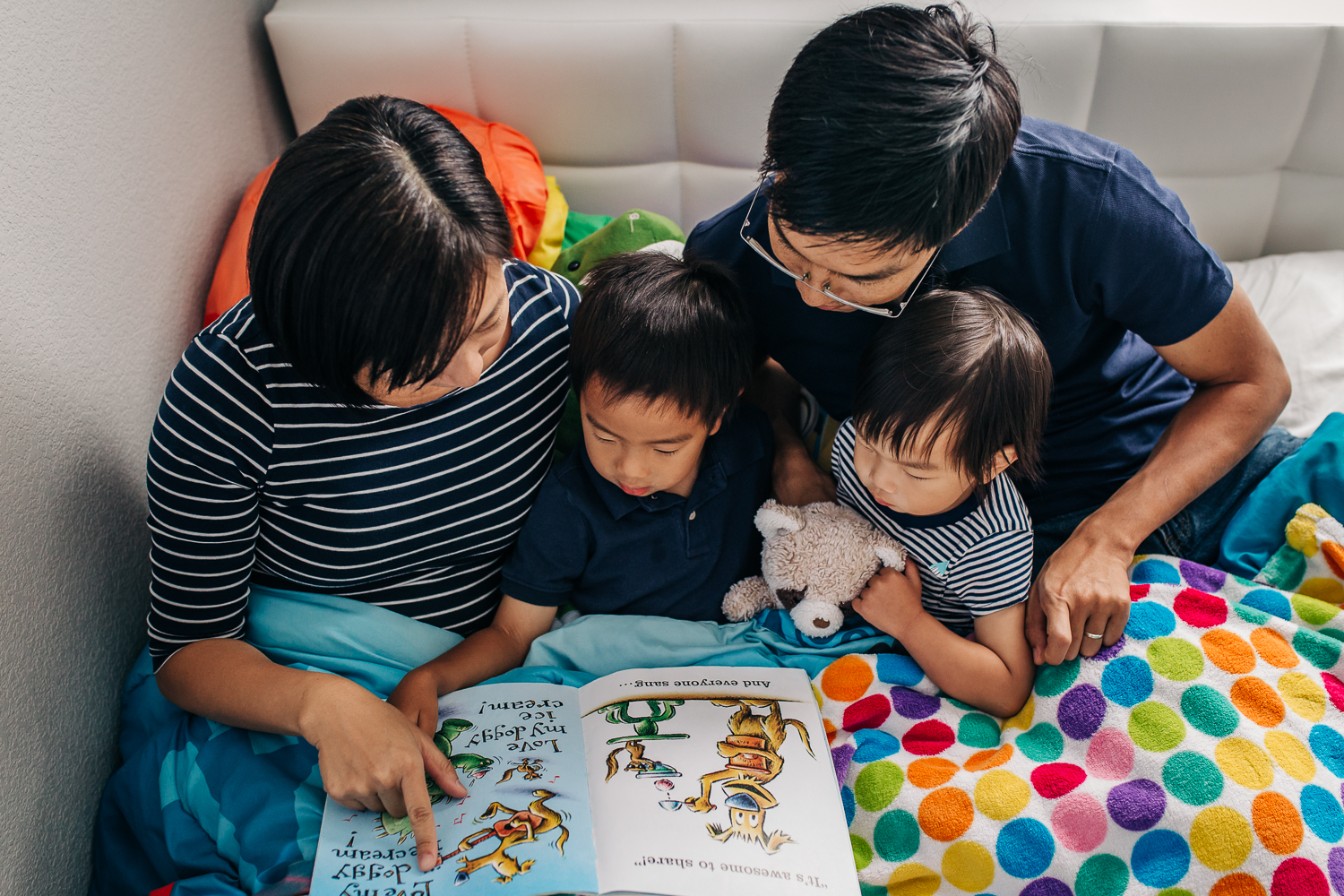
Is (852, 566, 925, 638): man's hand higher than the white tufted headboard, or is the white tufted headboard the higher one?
the white tufted headboard

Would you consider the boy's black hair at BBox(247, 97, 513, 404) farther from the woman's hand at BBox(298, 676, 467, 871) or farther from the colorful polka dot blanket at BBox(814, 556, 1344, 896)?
the colorful polka dot blanket at BBox(814, 556, 1344, 896)

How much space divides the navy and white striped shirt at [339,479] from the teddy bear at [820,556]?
320 mm

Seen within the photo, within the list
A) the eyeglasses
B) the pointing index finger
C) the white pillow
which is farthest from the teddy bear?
the white pillow

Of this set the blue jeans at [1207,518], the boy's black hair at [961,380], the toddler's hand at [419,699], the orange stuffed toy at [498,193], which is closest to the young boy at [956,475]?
the boy's black hair at [961,380]

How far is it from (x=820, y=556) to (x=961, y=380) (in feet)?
0.91

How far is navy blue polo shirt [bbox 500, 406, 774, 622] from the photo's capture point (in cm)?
107

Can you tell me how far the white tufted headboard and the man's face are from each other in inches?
26.0

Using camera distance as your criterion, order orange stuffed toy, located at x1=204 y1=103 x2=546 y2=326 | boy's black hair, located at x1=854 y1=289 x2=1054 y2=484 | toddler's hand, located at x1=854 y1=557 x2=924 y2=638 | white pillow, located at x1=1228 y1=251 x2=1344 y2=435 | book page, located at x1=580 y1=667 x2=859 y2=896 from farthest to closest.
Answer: white pillow, located at x1=1228 y1=251 x2=1344 y2=435 < orange stuffed toy, located at x1=204 y1=103 x2=546 y2=326 < toddler's hand, located at x1=854 y1=557 x2=924 y2=638 < boy's black hair, located at x1=854 y1=289 x2=1054 y2=484 < book page, located at x1=580 y1=667 x2=859 y2=896

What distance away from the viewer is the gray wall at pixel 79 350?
0.93 m

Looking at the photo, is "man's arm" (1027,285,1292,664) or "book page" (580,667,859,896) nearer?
"book page" (580,667,859,896)

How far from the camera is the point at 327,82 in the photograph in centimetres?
151

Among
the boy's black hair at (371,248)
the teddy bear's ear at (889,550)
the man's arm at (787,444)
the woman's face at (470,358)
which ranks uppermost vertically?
the boy's black hair at (371,248)

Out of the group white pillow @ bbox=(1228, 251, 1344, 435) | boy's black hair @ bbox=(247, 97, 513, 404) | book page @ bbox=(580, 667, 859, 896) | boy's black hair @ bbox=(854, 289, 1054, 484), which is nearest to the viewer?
boy's black hair @ bbox=(247, 97, 513, 404)

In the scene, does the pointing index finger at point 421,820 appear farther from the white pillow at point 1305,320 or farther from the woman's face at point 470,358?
the white pillow at point 1305,320
